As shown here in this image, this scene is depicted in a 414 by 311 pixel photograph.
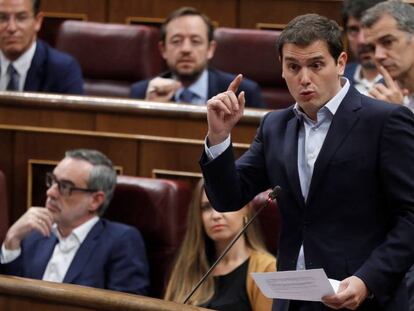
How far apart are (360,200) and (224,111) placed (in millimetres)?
134

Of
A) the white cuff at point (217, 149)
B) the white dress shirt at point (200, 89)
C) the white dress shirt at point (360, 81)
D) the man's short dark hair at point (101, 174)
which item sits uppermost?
the white dress shirt at point (360, 81)

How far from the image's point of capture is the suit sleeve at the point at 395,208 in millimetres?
882

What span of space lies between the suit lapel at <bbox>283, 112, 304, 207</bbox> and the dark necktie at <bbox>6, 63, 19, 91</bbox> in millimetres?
967

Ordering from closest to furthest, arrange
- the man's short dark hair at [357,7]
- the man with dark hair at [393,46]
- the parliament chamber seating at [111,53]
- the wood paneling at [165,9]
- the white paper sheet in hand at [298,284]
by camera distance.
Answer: the white paper sheet in hand at [298,284]
the man with dark hair at [393,46]
the man's short dark hair at [357,7]
the parliament chamber seating at [111,53]
the wood paneling at [165,9]

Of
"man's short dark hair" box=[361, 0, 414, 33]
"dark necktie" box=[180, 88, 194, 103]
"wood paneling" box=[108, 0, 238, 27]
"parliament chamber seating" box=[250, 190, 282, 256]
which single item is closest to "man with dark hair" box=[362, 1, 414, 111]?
"man's short dark hair" box=[361, 0, 414, 33]

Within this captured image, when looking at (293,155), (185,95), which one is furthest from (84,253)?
(293,155)

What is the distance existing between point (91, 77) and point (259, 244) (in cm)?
77

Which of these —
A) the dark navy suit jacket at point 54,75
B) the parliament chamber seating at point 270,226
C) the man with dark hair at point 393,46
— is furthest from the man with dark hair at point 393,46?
the dark navy suit jacket at point 54,75

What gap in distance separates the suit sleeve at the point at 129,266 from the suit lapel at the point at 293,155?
19.6 inches

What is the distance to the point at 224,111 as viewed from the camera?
919mm

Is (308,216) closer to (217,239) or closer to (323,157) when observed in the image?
(323,157)

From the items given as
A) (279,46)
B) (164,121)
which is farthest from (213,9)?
(279,46)

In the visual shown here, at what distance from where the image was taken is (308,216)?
92cm

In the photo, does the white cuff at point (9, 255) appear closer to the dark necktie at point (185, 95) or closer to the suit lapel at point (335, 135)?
the dark necktie at point (185, 95)
